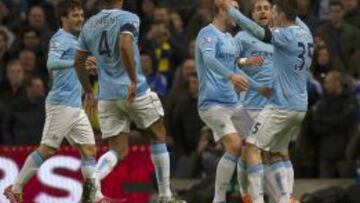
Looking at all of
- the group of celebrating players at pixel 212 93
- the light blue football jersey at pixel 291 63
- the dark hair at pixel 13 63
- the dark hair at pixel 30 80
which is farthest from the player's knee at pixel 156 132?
the dark hair at pixel 13 63

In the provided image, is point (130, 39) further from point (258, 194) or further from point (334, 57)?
point (334, 57)

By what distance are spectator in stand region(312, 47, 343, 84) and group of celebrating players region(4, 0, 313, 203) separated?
3.79 metres

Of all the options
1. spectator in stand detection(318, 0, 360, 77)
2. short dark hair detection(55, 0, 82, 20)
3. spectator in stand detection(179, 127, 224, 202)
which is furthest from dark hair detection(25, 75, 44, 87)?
short dark hair detection(55, 0, 82, 20)

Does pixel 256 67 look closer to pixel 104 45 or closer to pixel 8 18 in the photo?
pixel 104 45

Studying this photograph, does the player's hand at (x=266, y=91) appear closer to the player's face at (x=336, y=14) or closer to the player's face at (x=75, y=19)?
the player's face at (x=75, y=19)

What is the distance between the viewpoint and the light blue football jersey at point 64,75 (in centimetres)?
2167

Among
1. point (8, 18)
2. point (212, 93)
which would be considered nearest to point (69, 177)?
point (212, 93)

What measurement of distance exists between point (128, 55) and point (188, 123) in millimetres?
6574

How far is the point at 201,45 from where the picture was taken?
69.7ft

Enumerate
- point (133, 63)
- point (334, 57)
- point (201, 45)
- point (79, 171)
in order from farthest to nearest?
point (334, 57) → point (79, 171) → point (201, 45) → point (133, 63)

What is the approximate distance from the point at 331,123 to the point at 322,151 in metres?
0.49

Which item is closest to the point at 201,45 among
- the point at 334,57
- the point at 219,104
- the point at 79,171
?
the point at 219,104

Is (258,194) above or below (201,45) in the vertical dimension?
below

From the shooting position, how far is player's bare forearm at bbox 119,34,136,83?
781 inches
